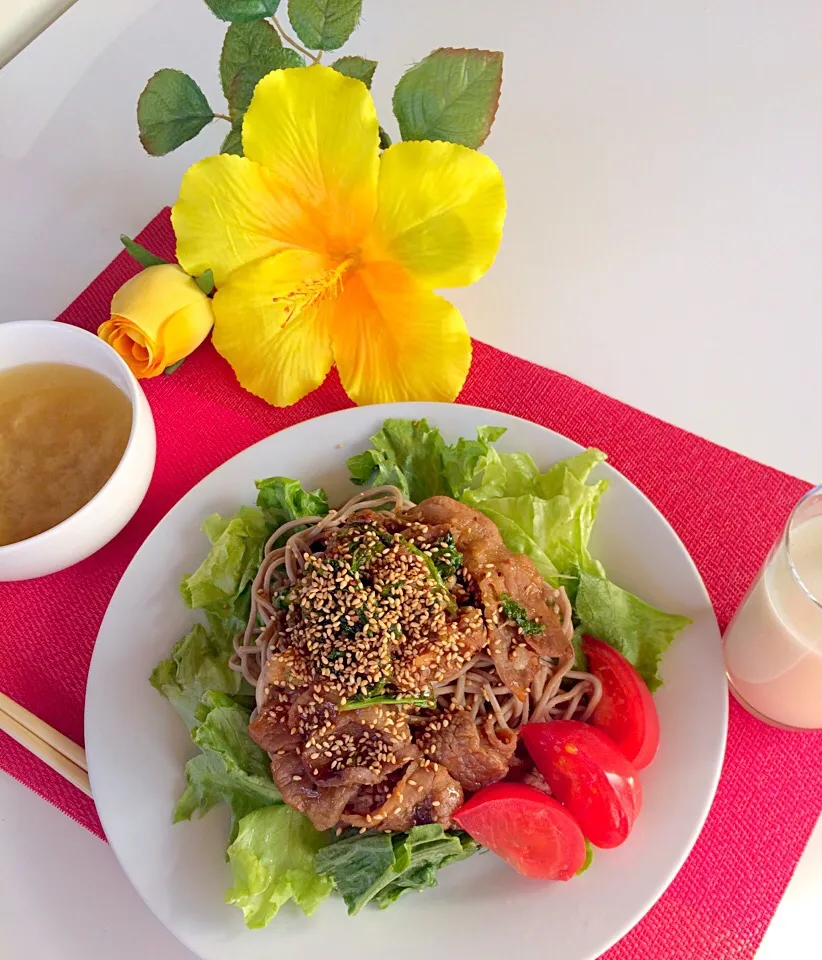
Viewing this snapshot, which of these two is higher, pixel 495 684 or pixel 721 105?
pixel 721 105

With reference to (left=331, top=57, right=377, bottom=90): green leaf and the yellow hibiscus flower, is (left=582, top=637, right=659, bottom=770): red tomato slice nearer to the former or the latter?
the yellow hibiscus flower

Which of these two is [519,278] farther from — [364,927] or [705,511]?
[364,927]

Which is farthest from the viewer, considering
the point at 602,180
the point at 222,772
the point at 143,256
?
the point at 602,180

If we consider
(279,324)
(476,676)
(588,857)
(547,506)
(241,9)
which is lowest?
(588,857)

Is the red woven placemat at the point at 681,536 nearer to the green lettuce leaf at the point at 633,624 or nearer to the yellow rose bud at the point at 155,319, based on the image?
the yellow rose bud at the point at 155,319

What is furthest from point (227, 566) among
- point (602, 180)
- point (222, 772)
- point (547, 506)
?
point (602, 180)

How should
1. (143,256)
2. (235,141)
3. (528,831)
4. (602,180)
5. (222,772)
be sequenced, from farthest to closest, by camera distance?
(602,180)
(143,256)
(235,141)
(222,772)
(528,831)

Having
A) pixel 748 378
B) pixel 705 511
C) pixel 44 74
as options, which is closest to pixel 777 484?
pixel 705 511

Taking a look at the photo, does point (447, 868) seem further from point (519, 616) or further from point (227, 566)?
point (227, 566)
